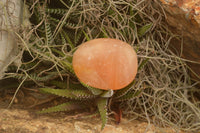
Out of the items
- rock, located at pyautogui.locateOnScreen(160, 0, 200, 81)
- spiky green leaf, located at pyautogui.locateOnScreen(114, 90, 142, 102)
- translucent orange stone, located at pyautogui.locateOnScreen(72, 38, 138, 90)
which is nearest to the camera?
translucent orange stone, located at pyautogui.locateOnScreen(72, 38, 138, 90)

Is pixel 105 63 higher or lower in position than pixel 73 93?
higher

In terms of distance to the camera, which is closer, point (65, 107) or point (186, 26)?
point (65, 107)

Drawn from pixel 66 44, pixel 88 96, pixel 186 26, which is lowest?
pixel 88 96

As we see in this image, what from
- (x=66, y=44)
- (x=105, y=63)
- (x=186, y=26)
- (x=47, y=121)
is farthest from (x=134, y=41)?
(x=47, y=121)

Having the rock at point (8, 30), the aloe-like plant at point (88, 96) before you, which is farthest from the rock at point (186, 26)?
the rock at point (8, 30)

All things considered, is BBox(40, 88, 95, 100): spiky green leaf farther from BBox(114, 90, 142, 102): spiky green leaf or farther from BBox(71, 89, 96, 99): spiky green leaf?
BBox(114, 90, 142, 102): spiky green leaf

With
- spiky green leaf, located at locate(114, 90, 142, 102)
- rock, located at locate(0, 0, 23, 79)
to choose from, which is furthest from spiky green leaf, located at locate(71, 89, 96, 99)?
rock, located at locate(0, 0, 23, 79)

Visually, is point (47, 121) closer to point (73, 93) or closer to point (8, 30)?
point (73, 93)
